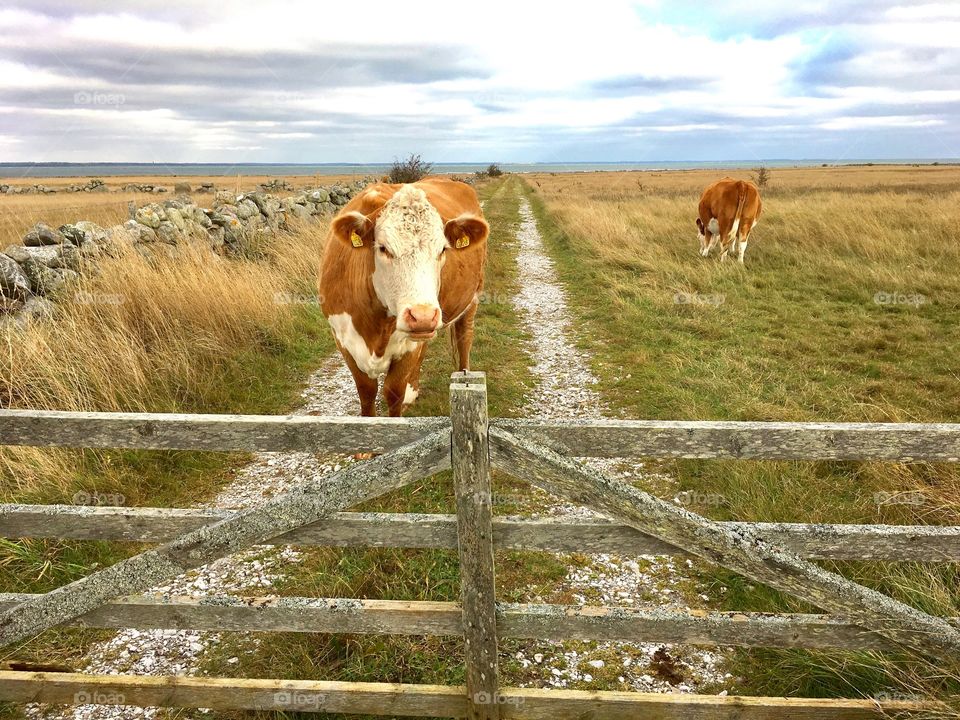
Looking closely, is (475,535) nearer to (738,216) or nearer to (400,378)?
(400,378)

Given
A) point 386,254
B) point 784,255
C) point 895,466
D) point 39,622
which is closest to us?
point 39,622

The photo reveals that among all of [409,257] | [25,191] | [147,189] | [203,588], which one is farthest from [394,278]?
[25,191]

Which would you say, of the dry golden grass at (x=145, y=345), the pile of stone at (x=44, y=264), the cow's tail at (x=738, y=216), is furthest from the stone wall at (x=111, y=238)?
the cow's tail at (x=738, y=216)

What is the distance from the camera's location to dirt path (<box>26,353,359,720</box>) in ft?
8.57

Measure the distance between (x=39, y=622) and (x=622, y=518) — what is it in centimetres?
226

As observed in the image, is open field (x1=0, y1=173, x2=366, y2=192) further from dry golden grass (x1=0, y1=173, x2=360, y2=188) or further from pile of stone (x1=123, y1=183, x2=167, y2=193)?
pile of stone (x1=123, y1=183, x2=167, y2=193)

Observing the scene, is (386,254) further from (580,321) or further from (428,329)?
(580,321)

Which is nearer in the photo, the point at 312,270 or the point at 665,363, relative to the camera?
the point at 665,363

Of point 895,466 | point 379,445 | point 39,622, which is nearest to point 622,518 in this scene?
point 379,445

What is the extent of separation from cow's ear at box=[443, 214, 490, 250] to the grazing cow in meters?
9.96

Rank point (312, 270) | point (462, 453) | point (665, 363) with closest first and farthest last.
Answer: point (462, 453)
point (665, 363)
point (312, 270)

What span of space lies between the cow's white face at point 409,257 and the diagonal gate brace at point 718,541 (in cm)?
160

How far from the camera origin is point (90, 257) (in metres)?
7.26

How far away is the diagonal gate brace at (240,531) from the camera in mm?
1839
